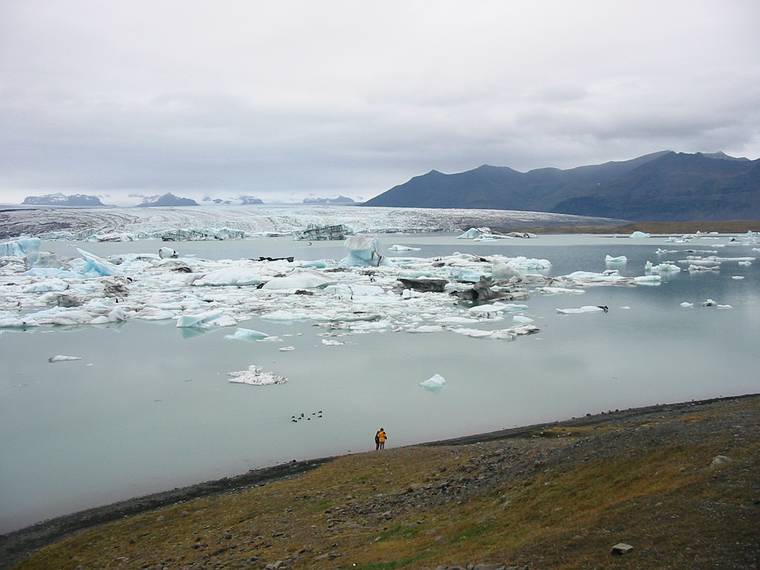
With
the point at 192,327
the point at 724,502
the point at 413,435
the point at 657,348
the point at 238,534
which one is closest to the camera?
the point at 724,502

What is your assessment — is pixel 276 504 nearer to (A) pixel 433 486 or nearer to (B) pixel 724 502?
(A) pixel 433 486

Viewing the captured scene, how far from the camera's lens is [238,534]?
314 inches

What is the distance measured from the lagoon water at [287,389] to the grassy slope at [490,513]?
2.20m

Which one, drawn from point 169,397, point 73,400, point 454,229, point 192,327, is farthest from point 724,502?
point 454,229

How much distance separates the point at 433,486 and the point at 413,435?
4216 millimetres

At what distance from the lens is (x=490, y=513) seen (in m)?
6.83

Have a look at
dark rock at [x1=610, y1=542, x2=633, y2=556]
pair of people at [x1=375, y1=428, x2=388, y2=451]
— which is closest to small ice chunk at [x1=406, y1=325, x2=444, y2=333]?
pair of people at [x1=375, y1=428, x2=388, y2=451]

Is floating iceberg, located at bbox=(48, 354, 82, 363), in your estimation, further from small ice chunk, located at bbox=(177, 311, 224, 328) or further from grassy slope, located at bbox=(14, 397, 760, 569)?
grassy slope, located at bbox=(14, 397, 760, 569)

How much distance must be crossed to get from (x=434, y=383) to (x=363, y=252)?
28871 mm

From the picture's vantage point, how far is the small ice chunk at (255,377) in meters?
16.5

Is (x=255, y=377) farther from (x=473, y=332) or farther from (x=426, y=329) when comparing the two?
(x=473, y=332)

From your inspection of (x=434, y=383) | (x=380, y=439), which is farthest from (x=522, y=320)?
(x=380, y=439)

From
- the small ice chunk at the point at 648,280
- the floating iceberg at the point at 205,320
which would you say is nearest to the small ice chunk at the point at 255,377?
the floating iceberg at the point at 205,320

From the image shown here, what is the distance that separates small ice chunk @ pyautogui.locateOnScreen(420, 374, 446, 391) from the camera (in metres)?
15.9
